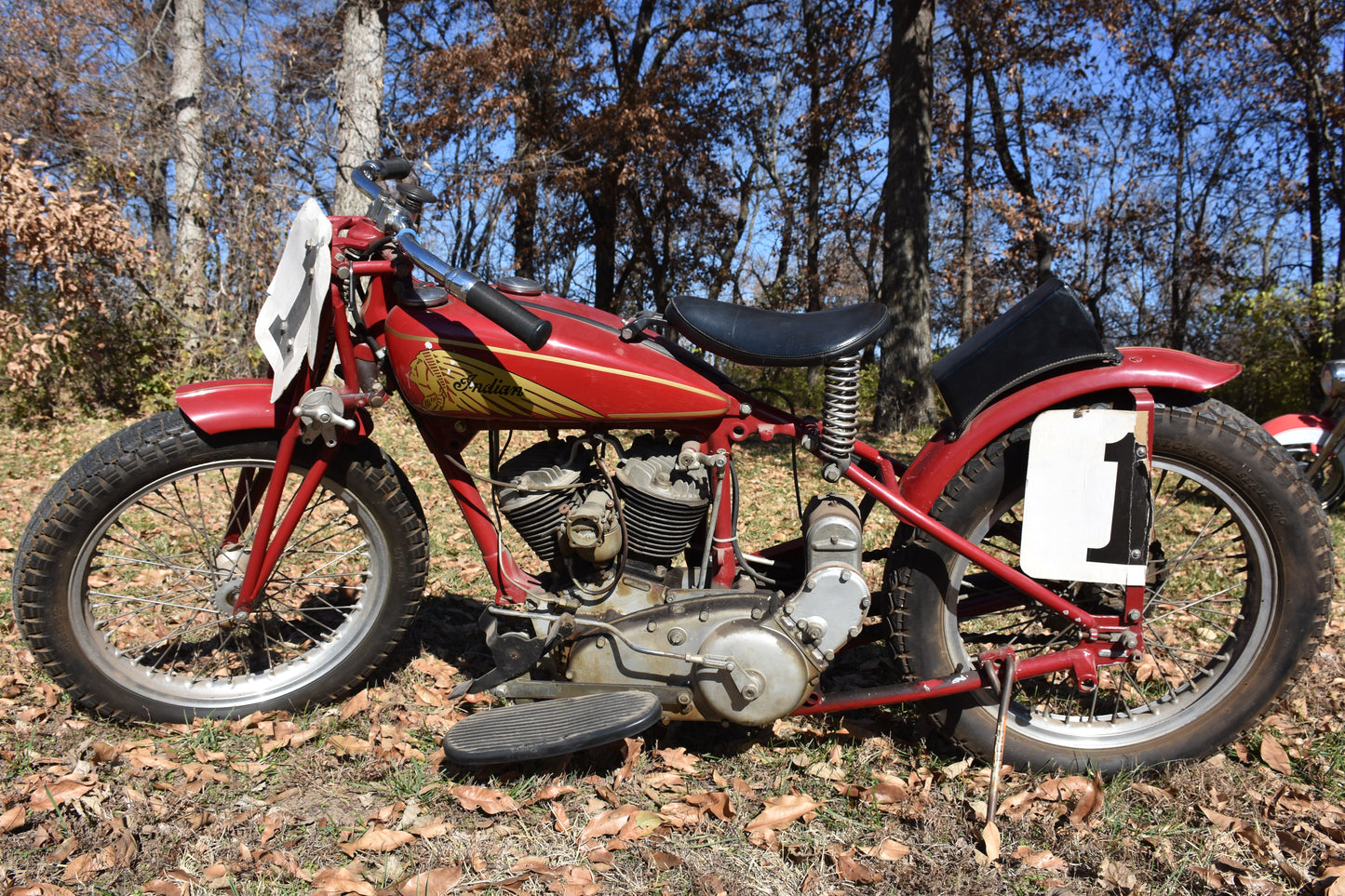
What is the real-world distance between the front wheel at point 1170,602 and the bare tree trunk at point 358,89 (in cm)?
783

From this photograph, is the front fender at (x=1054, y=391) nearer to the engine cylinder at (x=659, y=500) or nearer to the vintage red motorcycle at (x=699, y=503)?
the vintage red motorcycle at (x=699, y=503)

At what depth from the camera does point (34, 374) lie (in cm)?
705

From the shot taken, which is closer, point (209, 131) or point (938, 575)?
point (938, 575)

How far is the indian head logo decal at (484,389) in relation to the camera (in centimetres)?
220

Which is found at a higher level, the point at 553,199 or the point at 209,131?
the point at 553,199

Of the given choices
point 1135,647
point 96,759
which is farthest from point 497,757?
point 1135,647

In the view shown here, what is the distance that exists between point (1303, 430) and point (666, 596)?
374 centimetres

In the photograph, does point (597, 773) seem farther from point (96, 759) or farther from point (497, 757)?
point (96, 759)

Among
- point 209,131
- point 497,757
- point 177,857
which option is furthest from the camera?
point 209,131

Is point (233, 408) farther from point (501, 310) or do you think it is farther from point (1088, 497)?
point (1088, 497)

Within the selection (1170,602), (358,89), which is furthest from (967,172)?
(1170,602)

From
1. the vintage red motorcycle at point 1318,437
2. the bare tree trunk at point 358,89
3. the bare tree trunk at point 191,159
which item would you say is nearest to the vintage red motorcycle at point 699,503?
the vintage red motorcycle at point 1318,437

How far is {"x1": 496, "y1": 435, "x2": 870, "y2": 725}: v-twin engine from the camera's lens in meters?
2.27

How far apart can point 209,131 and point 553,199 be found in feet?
30.4
